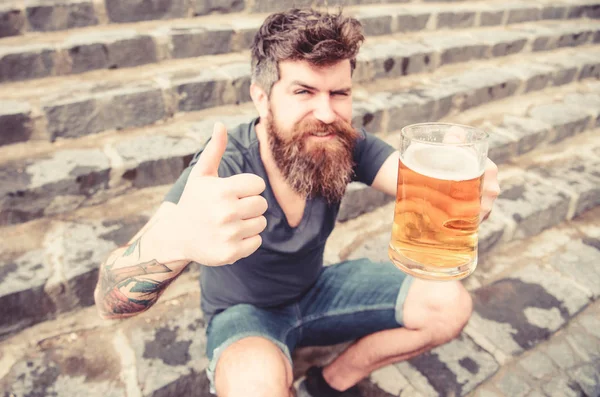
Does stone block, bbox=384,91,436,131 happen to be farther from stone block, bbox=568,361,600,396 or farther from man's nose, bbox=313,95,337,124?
stone block, bbox=568,361,600,396

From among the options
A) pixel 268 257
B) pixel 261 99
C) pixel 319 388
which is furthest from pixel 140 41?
pixel 319 388

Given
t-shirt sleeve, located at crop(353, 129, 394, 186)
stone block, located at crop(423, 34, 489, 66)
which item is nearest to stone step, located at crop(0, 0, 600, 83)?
stone block, located at crop(423, 34, 489, 66)

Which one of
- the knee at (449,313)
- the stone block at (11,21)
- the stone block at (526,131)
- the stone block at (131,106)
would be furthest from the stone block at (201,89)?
the stone block at (526,131)

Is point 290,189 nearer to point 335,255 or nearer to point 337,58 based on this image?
point 337,58

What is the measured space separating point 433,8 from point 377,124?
6.98ft

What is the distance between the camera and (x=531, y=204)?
305 cm

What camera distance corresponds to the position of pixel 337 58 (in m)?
1.67

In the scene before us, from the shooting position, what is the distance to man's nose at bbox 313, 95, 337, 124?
167 centimetres

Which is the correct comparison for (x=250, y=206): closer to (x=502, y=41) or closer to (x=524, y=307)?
(x=524, y=307)

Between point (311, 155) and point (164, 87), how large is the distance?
1.52 m

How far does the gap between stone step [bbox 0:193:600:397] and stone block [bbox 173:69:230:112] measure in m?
1.29

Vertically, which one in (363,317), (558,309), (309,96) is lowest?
(558,309)

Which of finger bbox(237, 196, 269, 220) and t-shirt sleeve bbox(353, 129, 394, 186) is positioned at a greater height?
finger bbox(237, 196, 269, 220)

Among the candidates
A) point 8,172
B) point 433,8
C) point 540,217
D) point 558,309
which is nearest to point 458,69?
point 433,8
